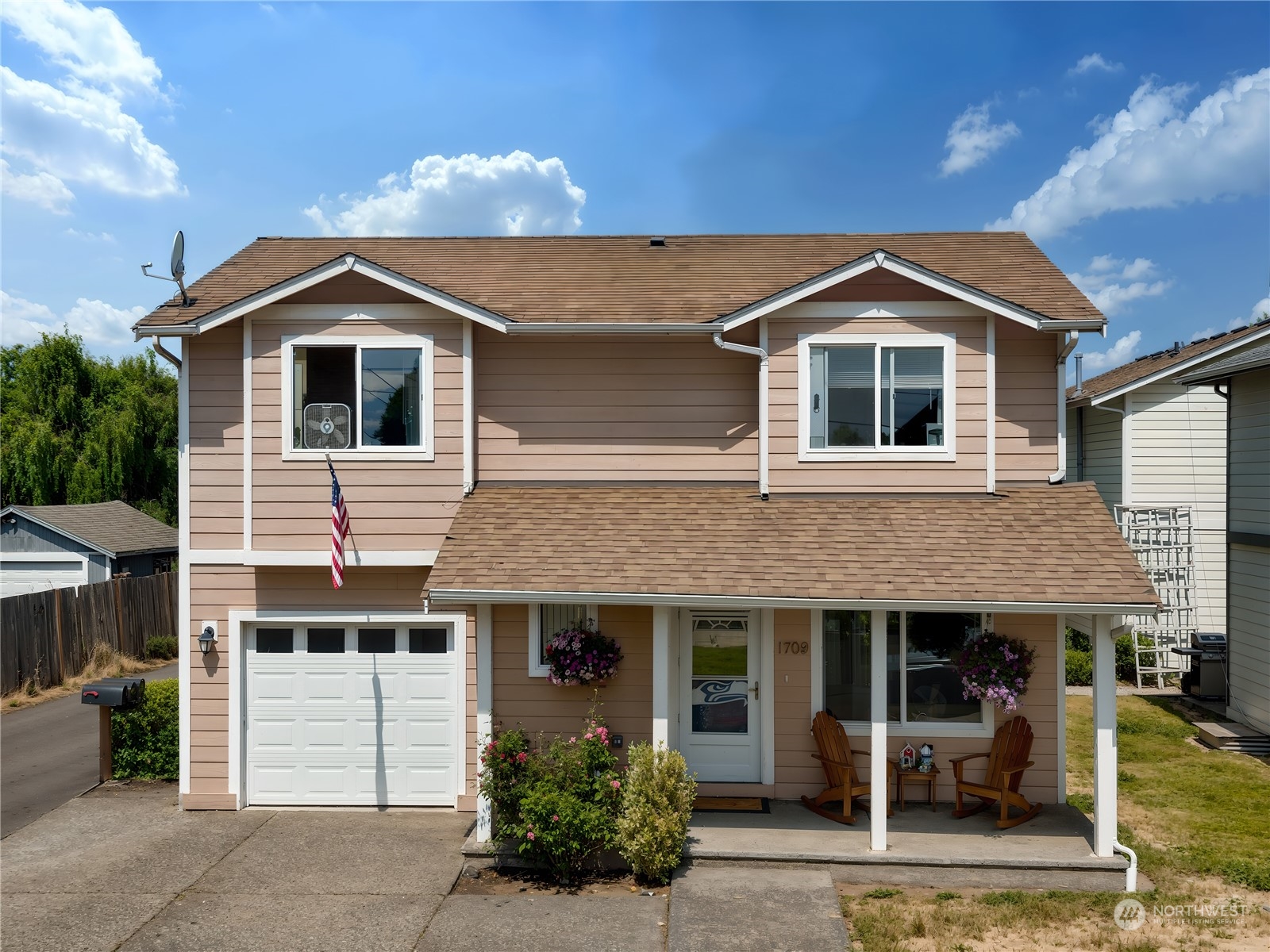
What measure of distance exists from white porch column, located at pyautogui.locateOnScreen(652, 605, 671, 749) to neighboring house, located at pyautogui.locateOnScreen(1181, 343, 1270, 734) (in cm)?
973

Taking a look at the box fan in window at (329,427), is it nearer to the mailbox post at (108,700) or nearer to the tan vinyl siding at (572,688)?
the tan vinyl siding at (572,688)

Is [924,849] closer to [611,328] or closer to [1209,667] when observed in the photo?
[611,328]

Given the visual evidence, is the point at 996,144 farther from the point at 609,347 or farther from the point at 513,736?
the point at 513,736

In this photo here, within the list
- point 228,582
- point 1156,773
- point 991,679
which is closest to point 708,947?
point 991,679

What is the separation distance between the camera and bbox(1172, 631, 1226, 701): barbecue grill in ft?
47.6

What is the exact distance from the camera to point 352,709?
387 inches

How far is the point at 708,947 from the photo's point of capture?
21.4 ft

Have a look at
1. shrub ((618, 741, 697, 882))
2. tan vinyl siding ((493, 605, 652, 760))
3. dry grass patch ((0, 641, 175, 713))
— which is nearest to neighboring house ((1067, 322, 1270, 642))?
tan vinyl siding ((493, 605, 652, 760))

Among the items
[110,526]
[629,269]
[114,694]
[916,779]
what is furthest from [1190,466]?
[110,526]

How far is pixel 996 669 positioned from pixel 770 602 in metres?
2.89

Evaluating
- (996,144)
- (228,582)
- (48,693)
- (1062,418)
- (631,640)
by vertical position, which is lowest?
(48,693)

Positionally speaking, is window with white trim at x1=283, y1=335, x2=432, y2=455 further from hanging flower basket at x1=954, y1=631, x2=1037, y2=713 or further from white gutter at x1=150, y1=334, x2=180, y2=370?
hanging flower basket at x1=954, y1=631, x2=1037, y2=713

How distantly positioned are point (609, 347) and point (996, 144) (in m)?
13.4

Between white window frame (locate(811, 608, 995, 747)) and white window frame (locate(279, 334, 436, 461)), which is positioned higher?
white window frame (locate(279, 334, 436, 461))
